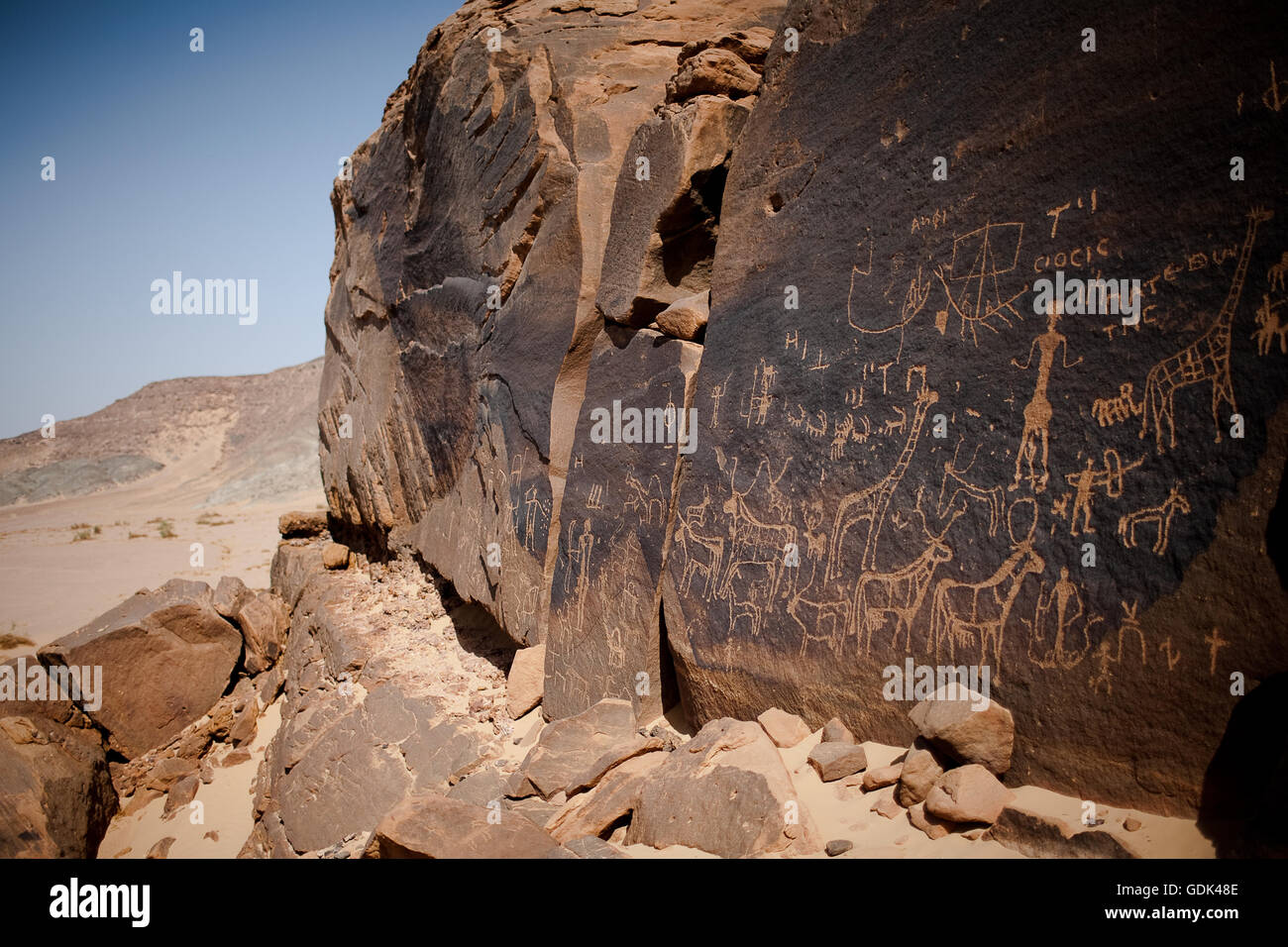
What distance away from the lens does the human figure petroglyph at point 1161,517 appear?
221cm

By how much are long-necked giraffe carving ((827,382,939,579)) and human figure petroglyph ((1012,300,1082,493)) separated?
13.9 inches

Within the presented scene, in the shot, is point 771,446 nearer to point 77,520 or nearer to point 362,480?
point 362,480

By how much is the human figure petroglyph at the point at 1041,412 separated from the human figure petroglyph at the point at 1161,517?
11.4 inches

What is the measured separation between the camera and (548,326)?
16.1ft

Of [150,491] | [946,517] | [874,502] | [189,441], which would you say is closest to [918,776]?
[946,517]

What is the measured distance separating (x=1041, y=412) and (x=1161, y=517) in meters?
0.48

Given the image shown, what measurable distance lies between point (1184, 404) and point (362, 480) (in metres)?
7.01

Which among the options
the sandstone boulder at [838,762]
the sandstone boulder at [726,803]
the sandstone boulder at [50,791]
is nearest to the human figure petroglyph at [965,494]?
the sandstone boulder at [838,762]

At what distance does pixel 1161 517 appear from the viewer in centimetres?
223

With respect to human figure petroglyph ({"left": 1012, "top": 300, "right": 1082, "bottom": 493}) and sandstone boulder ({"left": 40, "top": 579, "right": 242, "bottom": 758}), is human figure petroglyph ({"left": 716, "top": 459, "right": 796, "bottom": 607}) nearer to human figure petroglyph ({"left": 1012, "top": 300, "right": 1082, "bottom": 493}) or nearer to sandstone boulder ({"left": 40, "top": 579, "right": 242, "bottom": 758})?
human figure petroglyph ({"left": 1012, "top": 300, "right": 1082, "bottom": 493})

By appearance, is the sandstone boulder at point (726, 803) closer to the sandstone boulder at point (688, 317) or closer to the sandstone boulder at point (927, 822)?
the sandstone boulder at point (927, 822)

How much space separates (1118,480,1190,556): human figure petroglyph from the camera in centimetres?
221
